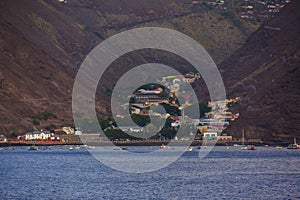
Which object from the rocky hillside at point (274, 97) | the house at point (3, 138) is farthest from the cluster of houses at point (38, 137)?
the rocky hillside at point (274, 97)

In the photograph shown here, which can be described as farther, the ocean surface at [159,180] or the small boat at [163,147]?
the small boat at [163,147]

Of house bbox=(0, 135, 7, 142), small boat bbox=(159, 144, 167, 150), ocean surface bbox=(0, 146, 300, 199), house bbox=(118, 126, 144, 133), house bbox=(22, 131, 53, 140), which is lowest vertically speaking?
ocean surface bbox=(0, 146, 300, 199)

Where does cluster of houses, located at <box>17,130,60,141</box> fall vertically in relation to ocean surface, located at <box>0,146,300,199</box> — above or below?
above

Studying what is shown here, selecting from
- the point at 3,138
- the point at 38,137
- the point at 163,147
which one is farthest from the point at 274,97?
the point at 3,138

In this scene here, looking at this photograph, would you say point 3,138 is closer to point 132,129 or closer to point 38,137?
point 38,137

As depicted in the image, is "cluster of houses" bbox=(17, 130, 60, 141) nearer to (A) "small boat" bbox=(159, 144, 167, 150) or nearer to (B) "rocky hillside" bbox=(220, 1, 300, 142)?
(A) "small boat" bbox=(159, 144, 167, 150)

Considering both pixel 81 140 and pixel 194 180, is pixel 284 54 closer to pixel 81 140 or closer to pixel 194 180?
pixel 81 140

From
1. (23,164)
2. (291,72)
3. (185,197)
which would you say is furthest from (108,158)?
(291,72)

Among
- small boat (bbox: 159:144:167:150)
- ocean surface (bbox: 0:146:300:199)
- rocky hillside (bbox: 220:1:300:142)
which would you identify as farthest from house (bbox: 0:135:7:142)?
ocean surface (bbox: 0:146:300:199)

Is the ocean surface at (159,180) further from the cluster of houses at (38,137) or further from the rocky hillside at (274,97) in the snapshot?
the cluster of houses at (38,137)
